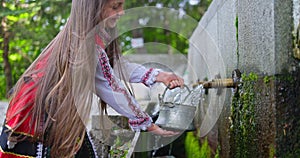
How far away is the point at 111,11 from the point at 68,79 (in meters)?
0.43

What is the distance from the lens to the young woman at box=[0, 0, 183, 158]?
7.61ft

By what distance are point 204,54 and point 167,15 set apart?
868 cm

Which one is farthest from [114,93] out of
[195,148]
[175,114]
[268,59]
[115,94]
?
[195,148]

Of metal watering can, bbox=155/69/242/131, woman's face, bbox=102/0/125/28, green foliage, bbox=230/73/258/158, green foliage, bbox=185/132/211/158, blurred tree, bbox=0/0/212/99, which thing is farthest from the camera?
blurred tree, bbox=0/0/212/99

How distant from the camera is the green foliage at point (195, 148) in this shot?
14.1 feet

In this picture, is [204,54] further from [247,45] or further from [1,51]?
[1,51]

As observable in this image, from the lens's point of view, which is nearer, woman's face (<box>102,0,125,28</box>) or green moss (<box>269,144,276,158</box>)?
green moss (<box>269,144,276,158</box>)

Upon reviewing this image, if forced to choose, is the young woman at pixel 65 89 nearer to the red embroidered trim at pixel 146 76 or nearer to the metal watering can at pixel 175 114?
the red embroidered trim at pixel 146 76

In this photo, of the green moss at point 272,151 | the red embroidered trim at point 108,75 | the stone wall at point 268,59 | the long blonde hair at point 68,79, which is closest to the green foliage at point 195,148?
the stone wall at point 268,59

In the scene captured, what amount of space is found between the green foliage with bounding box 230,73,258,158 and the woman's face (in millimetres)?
769

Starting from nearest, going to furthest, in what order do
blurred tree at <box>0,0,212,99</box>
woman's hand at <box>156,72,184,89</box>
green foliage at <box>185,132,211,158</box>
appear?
woman's hand at <box>156,72,184,89</box>
green foliage at <box>185,132,211,158</box>
blurred tree at <box>0,0,212,99</box>

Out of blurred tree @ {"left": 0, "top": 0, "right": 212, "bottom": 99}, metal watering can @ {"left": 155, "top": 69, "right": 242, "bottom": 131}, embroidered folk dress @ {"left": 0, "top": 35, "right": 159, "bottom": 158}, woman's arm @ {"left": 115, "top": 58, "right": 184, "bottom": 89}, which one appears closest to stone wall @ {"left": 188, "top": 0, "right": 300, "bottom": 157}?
metal watering can @ {"left": 155, "top": 69, "right": 242, "bottom": 131}

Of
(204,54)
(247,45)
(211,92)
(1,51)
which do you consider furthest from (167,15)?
(247,45)

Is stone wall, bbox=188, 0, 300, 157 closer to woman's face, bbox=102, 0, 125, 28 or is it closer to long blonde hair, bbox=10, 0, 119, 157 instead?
woman's face, bbox=102, 0, 125, 28
